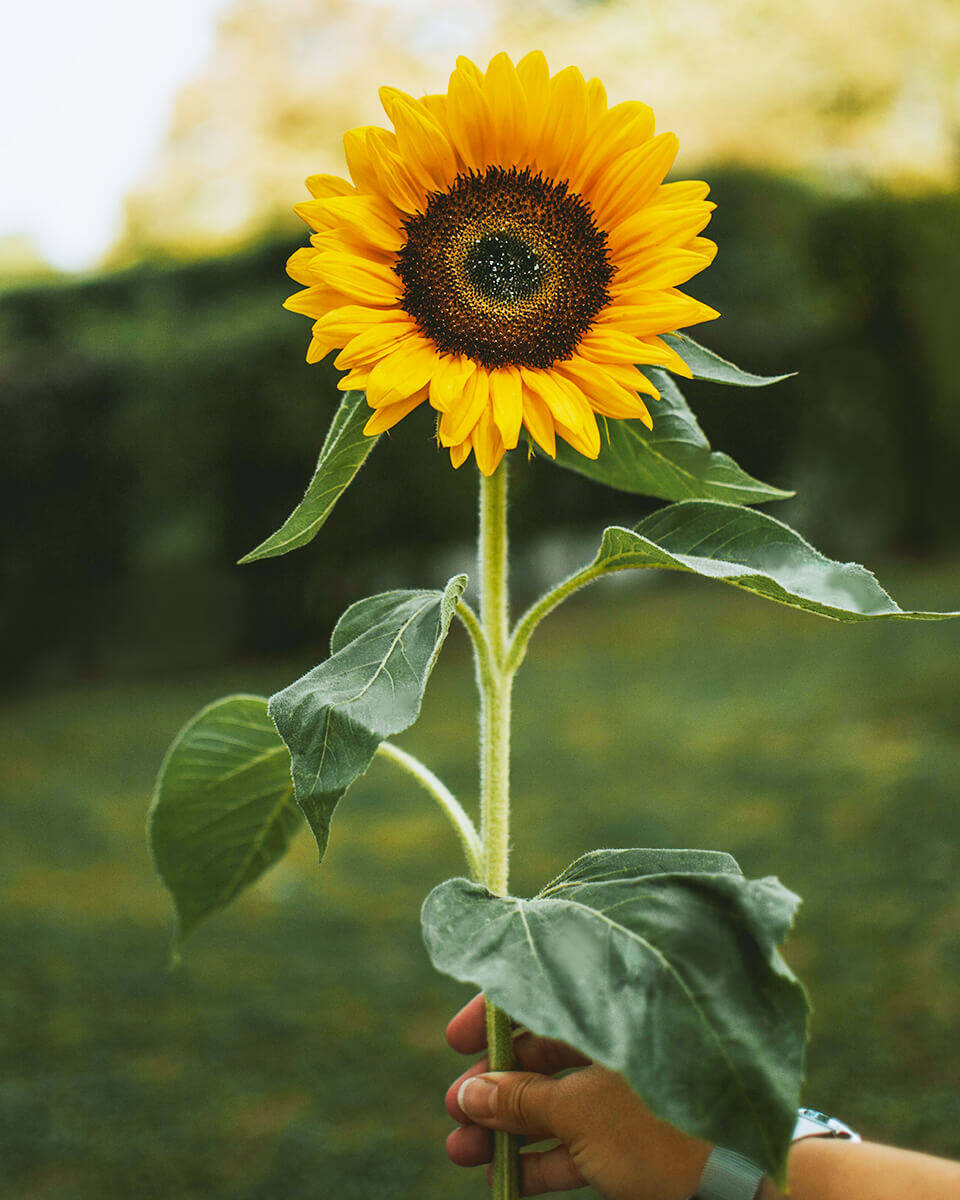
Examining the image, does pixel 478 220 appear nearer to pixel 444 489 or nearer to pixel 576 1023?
pixel 576 1023

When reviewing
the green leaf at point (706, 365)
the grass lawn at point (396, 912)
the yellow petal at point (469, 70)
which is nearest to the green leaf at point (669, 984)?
the green leaf at point (706, 365)

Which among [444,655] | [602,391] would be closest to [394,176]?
[602,391]

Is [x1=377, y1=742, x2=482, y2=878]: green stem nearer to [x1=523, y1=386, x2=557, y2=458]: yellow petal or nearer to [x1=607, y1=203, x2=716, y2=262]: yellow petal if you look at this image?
[x1=523, y1=386, x2=557, y2=458]: yellow petal

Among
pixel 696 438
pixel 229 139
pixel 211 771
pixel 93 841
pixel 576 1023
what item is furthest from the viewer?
pixel 229 139

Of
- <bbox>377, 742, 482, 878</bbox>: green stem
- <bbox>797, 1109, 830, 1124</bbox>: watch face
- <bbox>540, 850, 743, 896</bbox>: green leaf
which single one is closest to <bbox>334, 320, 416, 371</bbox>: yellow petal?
<bbox>377, 742, 482, 878</bbox>: green stem

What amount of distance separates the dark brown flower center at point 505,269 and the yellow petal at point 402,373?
0.02 m

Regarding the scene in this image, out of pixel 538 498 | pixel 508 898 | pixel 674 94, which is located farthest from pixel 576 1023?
pixel 674 94

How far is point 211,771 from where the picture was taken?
118 cm

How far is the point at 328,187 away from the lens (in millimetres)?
922

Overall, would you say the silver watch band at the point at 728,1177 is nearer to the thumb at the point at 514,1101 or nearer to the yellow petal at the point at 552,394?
the thumb at the point at 514,1101

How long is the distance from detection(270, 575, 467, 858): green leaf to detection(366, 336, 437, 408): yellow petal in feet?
0.48

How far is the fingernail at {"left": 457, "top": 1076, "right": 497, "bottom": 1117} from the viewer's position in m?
0.97

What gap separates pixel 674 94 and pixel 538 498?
4694mm

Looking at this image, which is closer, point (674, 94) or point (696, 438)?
point (696, 438)
